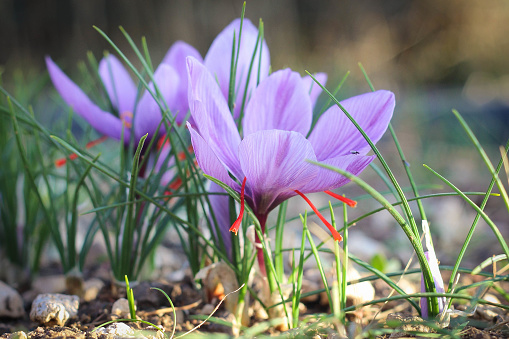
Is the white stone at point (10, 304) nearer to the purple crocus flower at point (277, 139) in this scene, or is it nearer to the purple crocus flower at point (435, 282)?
the purple crocus flower at point (277, 139)

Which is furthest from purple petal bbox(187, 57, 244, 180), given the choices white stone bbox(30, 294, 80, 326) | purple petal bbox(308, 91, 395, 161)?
white stone bbox(30, 294, 80, 326)

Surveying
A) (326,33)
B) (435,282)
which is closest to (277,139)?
(435,282)

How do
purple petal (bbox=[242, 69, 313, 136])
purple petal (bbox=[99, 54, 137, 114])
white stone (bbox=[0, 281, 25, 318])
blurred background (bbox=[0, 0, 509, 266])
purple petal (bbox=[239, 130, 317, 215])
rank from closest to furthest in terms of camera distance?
purple petal (bbox=[239, 130, 317, 215]) < purple petal (bbox=[242, 69, 313, 136]) < white stone (bbox=[0, 281, 25, 318]) < purple petal (bbox=[99, 54, 137, 114]) < blurred background (bbox=[0, 0, 509, 266])

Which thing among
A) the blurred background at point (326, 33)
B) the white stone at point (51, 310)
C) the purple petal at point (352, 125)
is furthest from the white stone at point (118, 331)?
the blurred background at point (326, 33)

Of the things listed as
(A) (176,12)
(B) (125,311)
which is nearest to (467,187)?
(B) (125,311)

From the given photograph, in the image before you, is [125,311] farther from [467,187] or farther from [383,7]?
[383,7]

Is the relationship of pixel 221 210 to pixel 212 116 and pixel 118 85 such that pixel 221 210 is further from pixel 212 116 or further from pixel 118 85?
pixel 118 85

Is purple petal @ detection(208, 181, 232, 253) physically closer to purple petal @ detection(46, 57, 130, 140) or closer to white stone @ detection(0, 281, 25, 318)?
purple petal @ detection(46, 57, 130, 140)
